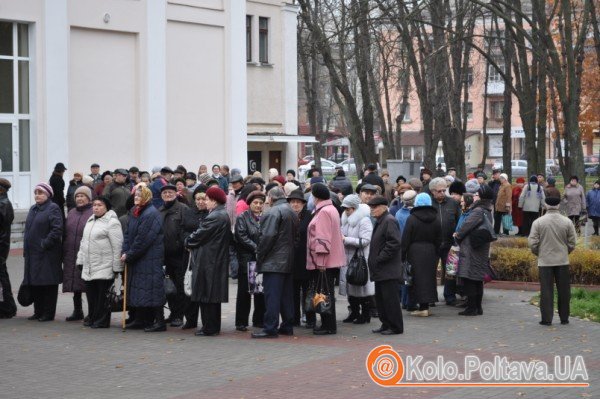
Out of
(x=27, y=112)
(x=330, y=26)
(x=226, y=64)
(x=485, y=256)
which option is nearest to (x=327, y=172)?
(x=330, y=26)

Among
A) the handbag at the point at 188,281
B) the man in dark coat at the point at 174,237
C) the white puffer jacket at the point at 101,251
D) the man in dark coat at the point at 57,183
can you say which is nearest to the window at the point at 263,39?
the man in dark coat at the point at 57,183

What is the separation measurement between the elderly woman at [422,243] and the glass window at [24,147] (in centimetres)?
1777

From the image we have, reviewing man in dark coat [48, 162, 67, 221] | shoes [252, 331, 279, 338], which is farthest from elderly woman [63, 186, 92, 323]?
man in dark coat [48, 162, 67, 221]

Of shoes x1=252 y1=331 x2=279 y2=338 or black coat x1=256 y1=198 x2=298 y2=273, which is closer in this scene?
black coat x1=256 y1=198 x2=298 y2=273

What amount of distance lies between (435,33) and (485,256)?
25398mm

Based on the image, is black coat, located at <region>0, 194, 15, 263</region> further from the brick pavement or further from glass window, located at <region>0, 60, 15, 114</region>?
glass window, located at <region>0, 60, 15, 114</region>

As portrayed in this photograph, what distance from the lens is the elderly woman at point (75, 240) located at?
1504 cm

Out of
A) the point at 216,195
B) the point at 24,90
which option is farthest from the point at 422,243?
the point at 24,90

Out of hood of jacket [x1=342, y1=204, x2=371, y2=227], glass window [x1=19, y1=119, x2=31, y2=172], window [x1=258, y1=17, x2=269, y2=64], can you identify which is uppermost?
window [x1=258, y1=17, x2=269, y2=64]

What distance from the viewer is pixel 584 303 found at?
16.6 m

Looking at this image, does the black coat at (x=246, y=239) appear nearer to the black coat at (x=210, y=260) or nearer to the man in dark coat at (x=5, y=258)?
the black coat at (x=210, y=260)

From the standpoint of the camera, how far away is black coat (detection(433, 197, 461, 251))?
Result: 663 inches

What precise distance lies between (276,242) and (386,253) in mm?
1444

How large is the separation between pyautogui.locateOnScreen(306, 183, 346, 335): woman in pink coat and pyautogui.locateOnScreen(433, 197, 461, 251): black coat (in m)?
3.12
